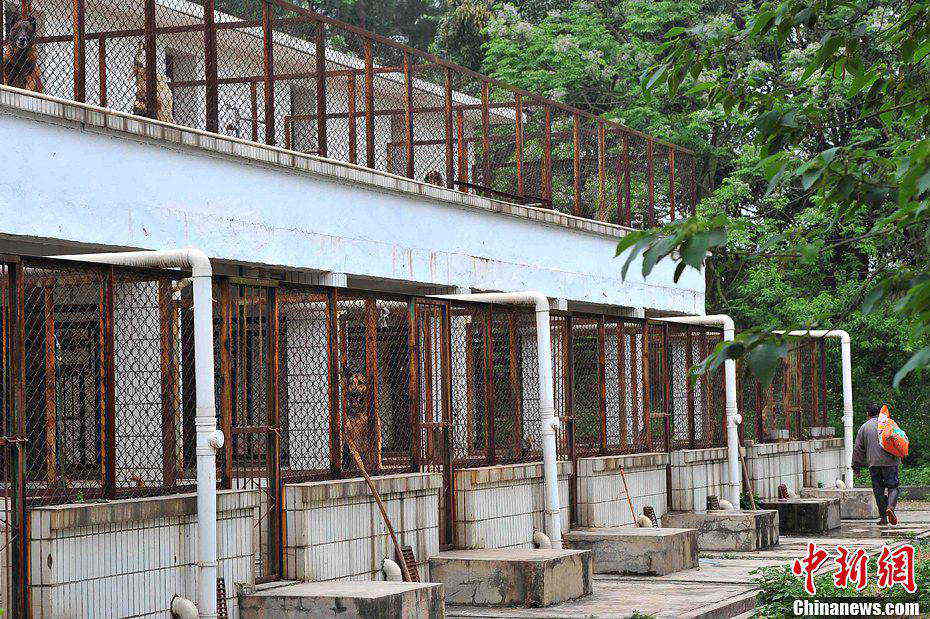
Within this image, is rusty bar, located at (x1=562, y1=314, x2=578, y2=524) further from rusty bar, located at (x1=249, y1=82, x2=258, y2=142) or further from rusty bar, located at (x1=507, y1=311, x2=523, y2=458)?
rusty bar, located at (x1=249, y1=82, x2=258, y2=142)

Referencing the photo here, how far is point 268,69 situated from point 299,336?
539cm

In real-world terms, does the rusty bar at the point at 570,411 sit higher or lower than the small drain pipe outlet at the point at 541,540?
higher

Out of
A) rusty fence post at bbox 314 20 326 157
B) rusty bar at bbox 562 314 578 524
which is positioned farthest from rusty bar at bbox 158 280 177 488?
rusty fence post at bbox 314 20 326 157

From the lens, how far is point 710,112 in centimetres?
2886

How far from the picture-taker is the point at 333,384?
11.6 meters

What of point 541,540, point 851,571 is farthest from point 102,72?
point 851,571

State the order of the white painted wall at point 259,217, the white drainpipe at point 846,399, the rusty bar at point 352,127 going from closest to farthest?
the white painted wall at point 259,217 < the rusty bar at point 352,127 < the white drainpipe at point 846,399

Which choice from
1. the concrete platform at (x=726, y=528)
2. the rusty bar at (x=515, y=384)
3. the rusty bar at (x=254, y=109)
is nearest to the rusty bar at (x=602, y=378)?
the concrete platform at (x=726, y=528)

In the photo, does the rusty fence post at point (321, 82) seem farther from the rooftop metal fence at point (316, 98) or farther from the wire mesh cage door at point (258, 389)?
the wire mesh cage door at point (258, 389)

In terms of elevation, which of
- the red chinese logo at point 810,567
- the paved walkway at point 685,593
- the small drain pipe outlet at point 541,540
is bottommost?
the paved walkway at point 685,593

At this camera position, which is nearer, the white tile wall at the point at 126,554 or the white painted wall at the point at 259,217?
the white tile wall at the point at 126,554

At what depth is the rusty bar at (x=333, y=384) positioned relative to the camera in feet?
37.5

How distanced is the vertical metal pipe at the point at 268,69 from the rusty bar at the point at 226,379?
591cm

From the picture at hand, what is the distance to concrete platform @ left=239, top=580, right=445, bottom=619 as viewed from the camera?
9.72 meters
